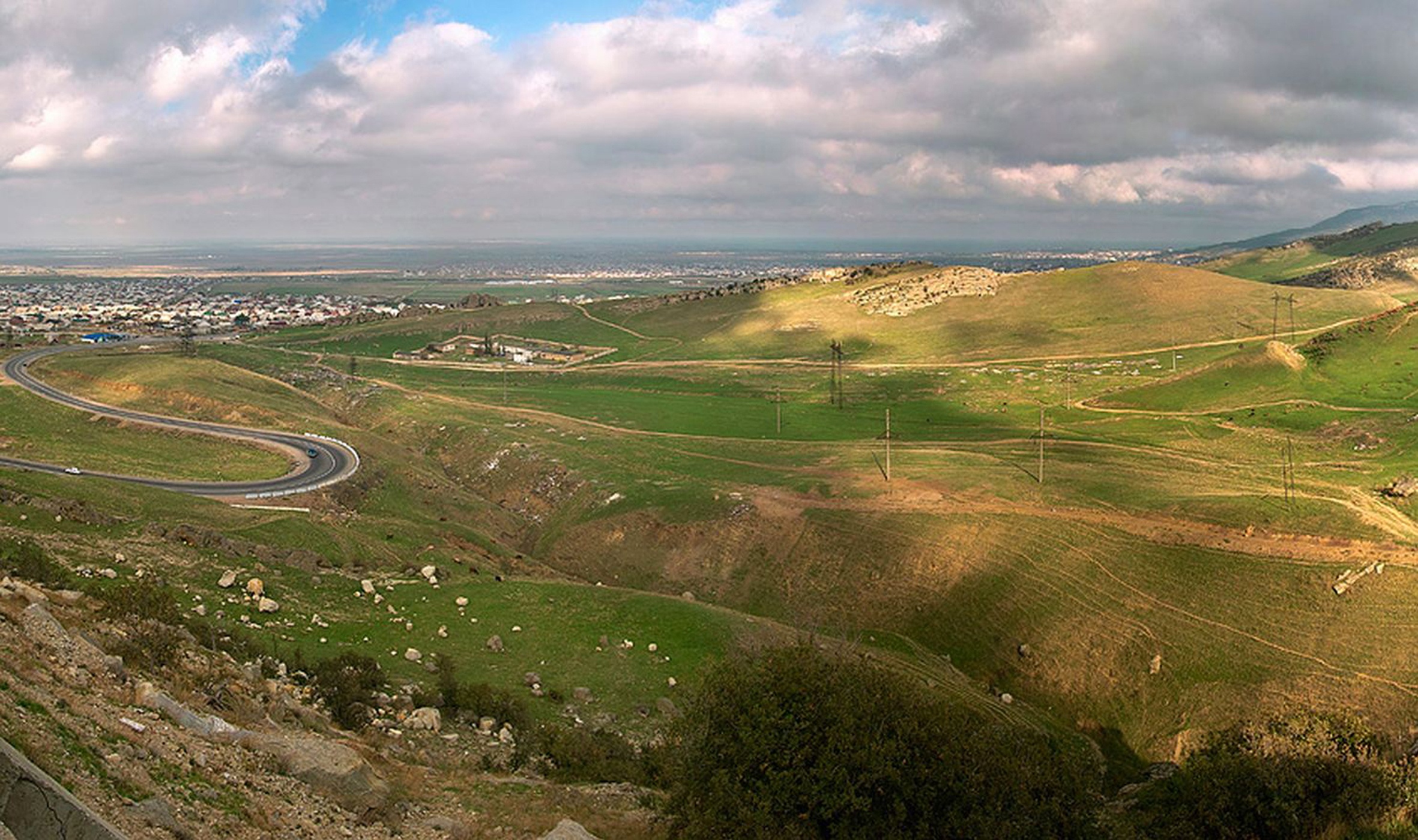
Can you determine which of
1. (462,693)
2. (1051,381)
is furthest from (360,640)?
(1051,381)

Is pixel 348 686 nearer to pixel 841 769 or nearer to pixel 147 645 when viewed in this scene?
pixel 147 645

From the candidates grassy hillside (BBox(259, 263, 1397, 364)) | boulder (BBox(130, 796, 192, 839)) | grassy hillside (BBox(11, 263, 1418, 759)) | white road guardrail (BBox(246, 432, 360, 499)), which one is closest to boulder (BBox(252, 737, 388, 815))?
boulder (BBox(130, 796, 192, 839))

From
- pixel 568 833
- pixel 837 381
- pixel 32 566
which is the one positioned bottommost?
pixel 837 381

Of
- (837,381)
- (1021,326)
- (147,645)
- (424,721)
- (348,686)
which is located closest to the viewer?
(147,645)

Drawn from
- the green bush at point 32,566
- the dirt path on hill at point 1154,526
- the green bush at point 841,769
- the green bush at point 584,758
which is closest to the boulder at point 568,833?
the green bush at point 841,769

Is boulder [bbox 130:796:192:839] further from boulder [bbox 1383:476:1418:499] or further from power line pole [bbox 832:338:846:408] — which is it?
power line pole [bbox 832:338:846:408]

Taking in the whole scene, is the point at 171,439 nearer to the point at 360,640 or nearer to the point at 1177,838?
the point at 360,640

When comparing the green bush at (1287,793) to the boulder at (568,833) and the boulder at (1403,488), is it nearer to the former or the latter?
the boulder at (568,833)

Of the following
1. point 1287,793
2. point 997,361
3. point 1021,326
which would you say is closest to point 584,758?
point 1287,793
